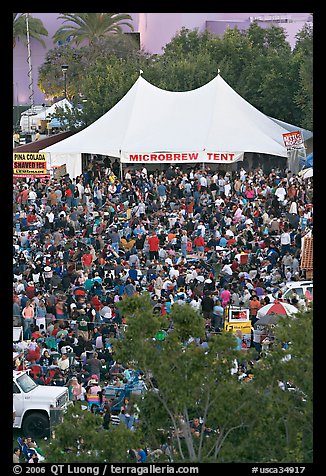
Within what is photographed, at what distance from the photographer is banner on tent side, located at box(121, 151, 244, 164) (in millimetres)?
35156

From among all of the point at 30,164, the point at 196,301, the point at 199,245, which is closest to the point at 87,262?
the point at 199,245

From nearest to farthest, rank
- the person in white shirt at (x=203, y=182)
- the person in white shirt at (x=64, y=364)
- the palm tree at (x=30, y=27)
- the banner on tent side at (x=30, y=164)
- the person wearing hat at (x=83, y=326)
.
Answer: the person in white shirt at (x=64, y=364) < the person wearing hat at (x=83, y=326) < the banner on tent side at (x=30, y=164) < the person in white shirt at (x=203, y=182) < the palm tree at (x=30, y=27)

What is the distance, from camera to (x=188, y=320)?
47.1 feet

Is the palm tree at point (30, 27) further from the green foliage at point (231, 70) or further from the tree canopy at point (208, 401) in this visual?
the tree canopy at point (208, 401)

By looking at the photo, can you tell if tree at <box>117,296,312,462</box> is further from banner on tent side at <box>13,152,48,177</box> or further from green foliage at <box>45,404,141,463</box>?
banner on tent side at <box>13,152,48,177</box>

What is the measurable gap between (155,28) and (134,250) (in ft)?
112

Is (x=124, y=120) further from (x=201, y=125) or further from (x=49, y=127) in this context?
(x=49, y=127)

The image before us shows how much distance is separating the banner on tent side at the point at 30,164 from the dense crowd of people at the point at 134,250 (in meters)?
0.57

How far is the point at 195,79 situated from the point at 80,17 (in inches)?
567

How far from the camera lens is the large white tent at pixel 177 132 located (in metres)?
35.4

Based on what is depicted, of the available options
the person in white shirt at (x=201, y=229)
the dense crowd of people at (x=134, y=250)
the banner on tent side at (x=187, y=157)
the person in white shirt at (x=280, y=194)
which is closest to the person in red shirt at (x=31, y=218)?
the dense crowd of people at (x=134, y=250)

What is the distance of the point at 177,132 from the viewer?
3619 centimetres

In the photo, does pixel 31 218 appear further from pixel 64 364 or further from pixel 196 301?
pixel 64 364

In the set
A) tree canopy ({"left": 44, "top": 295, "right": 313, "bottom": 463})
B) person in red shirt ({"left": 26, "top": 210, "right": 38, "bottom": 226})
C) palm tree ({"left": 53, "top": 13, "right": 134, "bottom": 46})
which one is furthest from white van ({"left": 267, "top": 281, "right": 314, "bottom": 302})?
palm tree ({"left": 53, "top": 13, "right": 134, "bottom": 46})
